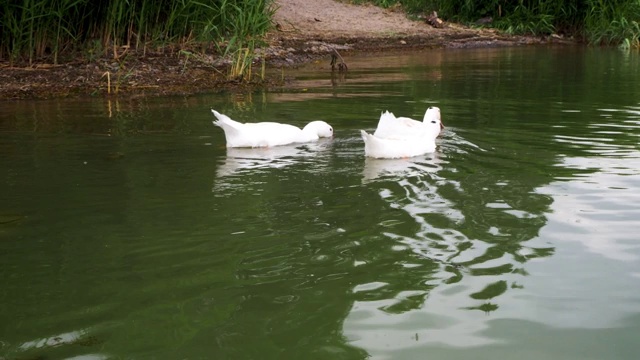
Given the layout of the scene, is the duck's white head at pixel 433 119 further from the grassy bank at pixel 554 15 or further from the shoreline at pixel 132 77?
the grassy bank at pixel 554 15

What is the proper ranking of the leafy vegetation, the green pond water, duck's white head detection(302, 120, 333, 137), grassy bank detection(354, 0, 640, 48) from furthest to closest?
grassy bank detection(354, 0, 640, 48)
the leafy vegetation
duck's white head detection(302, 120, 333, 137)
the green pond water

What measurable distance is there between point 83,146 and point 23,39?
459 cm

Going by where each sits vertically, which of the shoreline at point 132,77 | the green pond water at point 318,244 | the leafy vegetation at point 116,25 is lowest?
the green pond water at point 318,244

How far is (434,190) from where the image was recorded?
5.72 m

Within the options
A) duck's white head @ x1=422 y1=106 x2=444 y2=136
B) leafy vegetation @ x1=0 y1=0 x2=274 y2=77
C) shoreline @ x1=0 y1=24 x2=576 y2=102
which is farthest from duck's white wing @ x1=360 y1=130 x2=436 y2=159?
shoreline @ x1=0 y1=24 x2=576 y2=102

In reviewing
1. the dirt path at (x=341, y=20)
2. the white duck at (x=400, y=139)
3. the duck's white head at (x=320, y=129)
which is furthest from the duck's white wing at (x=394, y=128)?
the dirt path at (x=341, y=20)

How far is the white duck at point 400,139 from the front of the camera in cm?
667

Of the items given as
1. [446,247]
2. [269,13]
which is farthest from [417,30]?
[446,247]

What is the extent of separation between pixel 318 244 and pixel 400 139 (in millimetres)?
2666

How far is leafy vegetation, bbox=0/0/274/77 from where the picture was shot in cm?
1093

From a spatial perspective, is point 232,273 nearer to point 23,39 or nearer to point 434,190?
point 434,190

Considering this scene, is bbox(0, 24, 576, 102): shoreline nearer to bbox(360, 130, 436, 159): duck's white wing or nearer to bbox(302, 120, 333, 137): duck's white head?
bbox(302, 120, 333, 137): duck's white head

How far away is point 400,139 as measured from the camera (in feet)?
23.2

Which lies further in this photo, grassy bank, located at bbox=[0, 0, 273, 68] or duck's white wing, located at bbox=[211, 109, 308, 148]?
grassy bank, located at bbox=[0, 0, 273, 68]
